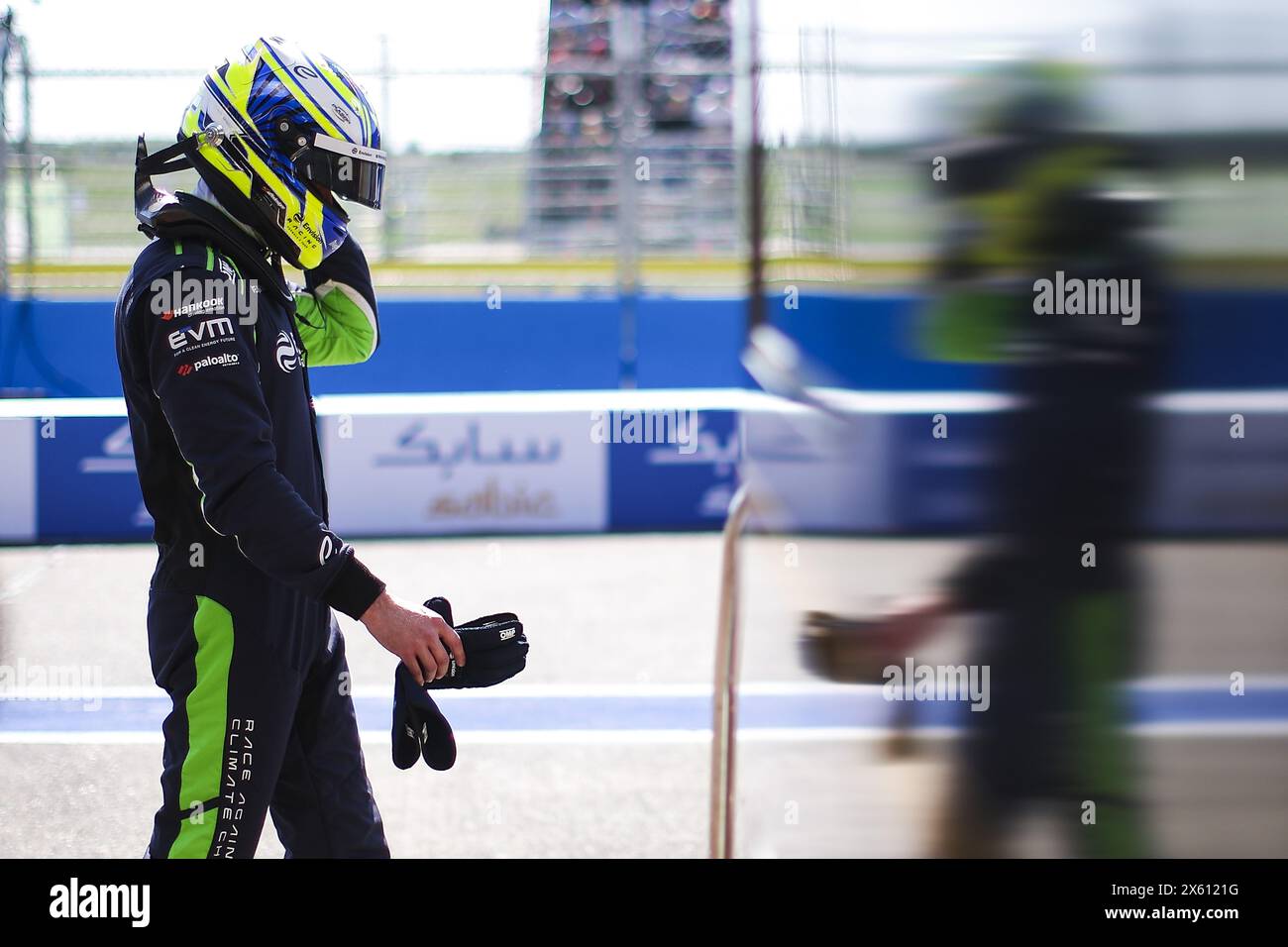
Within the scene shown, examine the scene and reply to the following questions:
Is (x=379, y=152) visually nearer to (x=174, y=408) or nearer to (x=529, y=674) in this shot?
(x=174, y=408)

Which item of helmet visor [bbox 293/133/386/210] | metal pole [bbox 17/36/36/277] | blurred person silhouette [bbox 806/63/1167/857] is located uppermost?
metal pole [bbox 17/36/36/277]

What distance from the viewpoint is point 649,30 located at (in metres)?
10.5

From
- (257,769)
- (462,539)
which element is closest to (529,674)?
(462,539)

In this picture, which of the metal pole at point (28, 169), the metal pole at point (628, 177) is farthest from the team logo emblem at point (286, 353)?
the metal pole at point (628, 177)

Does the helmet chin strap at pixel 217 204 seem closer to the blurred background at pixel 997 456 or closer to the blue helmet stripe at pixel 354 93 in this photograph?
the blue helmet stripe at pixel 354 93

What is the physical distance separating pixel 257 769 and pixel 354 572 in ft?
1.29

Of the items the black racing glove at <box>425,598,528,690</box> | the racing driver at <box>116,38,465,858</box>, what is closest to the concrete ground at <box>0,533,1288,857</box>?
the black racing glove at <box>425,598,528,690</box>

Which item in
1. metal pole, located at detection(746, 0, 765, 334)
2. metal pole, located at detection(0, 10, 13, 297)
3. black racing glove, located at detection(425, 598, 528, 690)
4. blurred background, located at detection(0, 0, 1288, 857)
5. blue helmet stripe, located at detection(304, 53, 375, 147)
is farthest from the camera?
metal pole, located at detection(0, 10, 13, 297)

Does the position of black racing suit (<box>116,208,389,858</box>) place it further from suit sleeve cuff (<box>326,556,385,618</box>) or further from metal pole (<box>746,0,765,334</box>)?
metal pole (<box>746,0,765,334</box>)

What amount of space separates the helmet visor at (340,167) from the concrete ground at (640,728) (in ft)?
3.19

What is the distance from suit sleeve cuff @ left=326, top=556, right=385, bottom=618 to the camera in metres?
2.18

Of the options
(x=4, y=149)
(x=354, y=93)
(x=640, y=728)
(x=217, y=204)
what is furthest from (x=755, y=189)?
(x=4, y=149)

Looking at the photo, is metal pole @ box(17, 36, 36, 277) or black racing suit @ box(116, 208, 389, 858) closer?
black racing suit @ box(116, 208, 389, 858)

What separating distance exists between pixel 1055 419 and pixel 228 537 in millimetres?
1490
